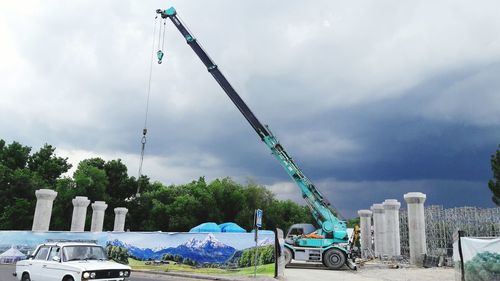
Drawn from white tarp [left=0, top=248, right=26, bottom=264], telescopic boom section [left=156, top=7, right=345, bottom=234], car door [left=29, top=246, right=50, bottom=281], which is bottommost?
white tarp [left=0, top=248, right=26, bottom=264]

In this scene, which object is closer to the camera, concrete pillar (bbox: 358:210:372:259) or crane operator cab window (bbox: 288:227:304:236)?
crane operator cab window (bbox: 288:227:304:236)

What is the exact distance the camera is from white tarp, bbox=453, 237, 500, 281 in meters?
13.5

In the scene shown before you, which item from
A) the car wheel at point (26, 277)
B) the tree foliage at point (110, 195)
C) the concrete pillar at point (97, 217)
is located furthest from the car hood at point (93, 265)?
the tree foliage at point (110, 195)

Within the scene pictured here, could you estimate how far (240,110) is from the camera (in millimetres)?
27359

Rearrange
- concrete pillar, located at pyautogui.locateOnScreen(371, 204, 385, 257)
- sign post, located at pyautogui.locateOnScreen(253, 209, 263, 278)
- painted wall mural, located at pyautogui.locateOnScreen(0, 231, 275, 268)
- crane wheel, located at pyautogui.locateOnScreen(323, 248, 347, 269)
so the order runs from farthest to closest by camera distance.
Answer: concrete pillar, located at pyautogui.locateOnScreen(371, 204, 385, 257) → crane wheel, located at pyautogui.locateOnScreen(323, 248, 347, 269) → painted wall mural, located at pyautogui.locateOnScreen(0, 231, 275, 268) → sign post, located at pyautogui.locateOnScreen(253, 209, 263, 278)

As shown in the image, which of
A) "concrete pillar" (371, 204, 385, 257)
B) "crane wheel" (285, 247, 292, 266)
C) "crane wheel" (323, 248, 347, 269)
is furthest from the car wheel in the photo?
"concrete pillar" (371, 204, 385, 257)

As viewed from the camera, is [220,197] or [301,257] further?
[220,197]

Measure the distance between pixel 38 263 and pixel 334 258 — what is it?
1779 centimetres

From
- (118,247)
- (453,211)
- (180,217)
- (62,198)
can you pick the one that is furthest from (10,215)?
(453,211)

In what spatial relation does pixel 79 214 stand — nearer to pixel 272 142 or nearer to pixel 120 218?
pixel 120 218

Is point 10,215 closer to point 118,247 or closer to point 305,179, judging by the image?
point 118,247

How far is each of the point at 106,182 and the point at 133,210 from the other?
5.50m

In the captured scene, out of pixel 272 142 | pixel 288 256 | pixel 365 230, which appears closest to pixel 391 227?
pixel 365 230

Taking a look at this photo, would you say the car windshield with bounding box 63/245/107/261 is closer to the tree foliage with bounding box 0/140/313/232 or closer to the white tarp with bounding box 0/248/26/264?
the white tarp with bounding box 0/248/26/264
